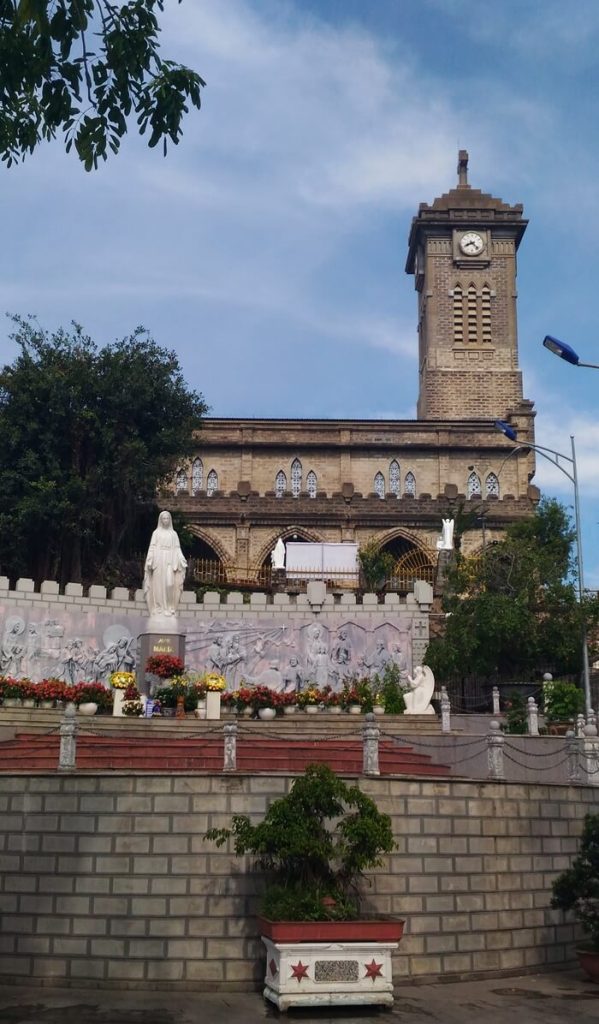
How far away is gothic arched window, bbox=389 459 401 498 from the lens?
177 feet

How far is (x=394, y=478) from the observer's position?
178ft

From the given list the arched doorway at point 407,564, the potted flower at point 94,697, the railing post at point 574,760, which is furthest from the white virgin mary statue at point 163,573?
the arched doorway at point 407,564

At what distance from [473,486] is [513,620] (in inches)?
892

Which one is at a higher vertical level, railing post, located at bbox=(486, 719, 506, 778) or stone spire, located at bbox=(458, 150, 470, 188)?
stone spire, located at bbox=(458, 150, 470, 188)

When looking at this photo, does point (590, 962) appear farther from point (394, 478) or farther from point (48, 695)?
point (394, 478)

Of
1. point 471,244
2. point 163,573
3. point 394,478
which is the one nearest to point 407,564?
point 394,478

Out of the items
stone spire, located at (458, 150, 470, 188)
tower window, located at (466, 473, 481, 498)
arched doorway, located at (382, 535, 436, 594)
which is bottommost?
arched doorway, located at (382, 535, 436, 594)

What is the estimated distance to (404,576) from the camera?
1911 inches

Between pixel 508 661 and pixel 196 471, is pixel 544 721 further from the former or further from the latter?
pixel 196 471

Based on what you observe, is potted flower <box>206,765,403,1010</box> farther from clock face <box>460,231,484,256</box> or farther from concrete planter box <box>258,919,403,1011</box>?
clock face <box>460,231,484,256</box>

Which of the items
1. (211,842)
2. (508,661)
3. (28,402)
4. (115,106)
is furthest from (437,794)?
(28,402)

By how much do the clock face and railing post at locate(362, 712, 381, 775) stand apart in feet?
169

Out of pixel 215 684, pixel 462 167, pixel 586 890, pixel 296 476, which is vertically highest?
pixel 462 167

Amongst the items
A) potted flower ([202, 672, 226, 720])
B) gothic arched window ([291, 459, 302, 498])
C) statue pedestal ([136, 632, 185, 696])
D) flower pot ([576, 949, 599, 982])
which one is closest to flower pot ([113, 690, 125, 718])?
potted flower ([202, 672, 226, 720])
